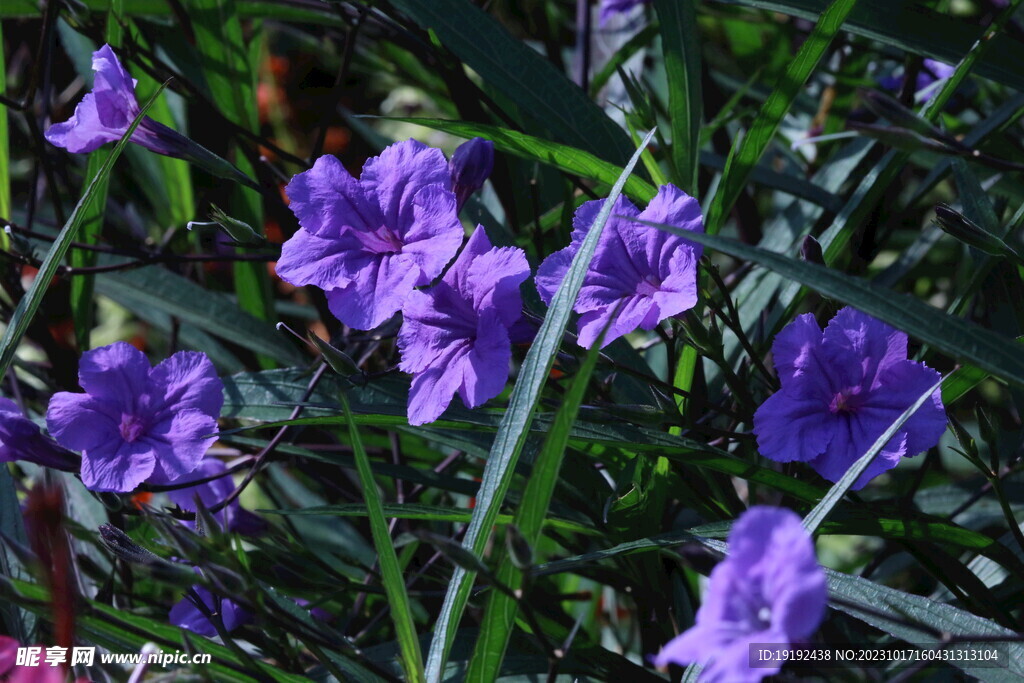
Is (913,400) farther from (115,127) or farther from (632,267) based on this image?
(115,127)

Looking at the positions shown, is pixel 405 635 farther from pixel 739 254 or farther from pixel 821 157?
pixel 821 157

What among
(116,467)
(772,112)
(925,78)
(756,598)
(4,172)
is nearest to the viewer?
(756,598)

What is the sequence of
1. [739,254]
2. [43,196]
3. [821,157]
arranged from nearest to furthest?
[739,254]
[821,157]
[43,196]

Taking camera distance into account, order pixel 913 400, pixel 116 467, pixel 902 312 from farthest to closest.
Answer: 1. pixel 116 467
2. pixel 913 400
3. pixel 902 312

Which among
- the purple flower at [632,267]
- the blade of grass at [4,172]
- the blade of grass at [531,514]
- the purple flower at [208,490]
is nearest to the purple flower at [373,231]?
the purple flower at [632,267]

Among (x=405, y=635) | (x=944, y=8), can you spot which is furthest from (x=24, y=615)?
(x=944, y=8)

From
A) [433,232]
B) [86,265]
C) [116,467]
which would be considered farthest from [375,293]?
[86,265]

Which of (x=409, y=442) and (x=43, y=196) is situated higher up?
(x=43, y=196)

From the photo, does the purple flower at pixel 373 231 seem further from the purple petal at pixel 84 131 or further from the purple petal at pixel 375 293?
the purple petal at pixel 84 131

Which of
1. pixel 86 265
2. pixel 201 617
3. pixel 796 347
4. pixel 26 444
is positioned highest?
pixel 796 347
